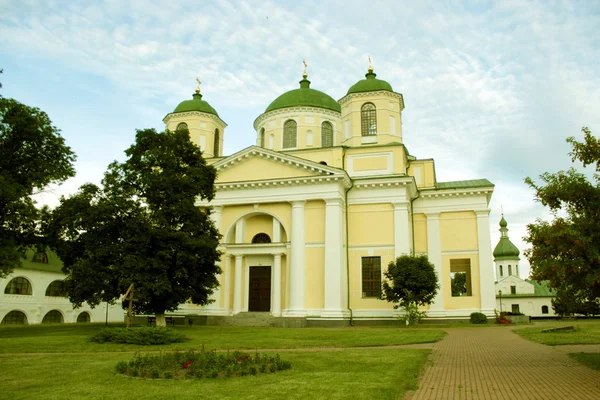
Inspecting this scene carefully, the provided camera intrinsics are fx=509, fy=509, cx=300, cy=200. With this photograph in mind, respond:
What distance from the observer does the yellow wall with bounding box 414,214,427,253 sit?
34406mm

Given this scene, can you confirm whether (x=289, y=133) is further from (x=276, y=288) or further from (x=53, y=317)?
(x=53, y=317)

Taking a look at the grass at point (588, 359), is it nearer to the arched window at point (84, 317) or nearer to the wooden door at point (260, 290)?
the wooden door at point (260, 290)

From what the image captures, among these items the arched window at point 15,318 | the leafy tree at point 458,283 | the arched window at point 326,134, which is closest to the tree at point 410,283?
the arched window at point 326,134

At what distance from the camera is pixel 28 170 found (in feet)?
77.8

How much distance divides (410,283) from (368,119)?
12.8 m

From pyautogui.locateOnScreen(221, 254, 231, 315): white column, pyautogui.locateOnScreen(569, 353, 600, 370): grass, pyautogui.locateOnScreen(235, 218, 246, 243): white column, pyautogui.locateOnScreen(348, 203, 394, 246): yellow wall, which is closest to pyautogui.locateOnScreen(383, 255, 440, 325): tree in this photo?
pyautogui.locateOnScreen(348, 203, 394, 246): yellow wall

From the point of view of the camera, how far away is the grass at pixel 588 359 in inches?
467

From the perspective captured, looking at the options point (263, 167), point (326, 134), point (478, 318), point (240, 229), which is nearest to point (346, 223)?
Answer: point (263, 167)

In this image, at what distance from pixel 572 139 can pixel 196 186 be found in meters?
17.8

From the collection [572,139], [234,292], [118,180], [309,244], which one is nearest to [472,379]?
[572,139]

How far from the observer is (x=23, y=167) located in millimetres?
23672

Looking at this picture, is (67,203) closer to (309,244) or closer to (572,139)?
(309,244)

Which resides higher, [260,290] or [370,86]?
[370,86]

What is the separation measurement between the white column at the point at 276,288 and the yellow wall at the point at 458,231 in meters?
11.2
